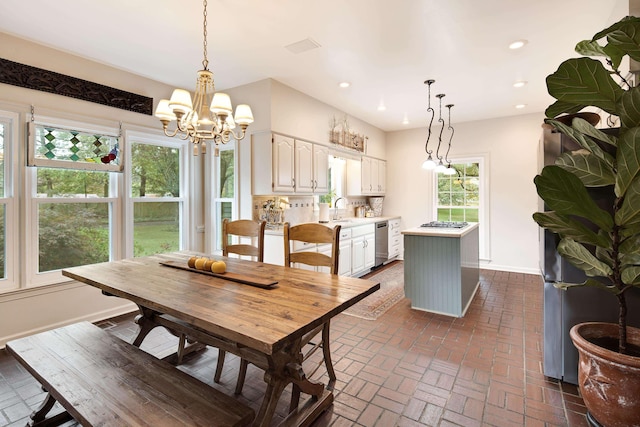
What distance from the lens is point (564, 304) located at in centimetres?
218

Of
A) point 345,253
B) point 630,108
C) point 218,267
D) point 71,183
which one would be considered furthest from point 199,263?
point 345,253

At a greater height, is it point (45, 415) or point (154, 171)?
point (154, 171)

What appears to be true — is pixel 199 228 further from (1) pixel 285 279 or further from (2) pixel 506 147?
(2) pixel 506 147

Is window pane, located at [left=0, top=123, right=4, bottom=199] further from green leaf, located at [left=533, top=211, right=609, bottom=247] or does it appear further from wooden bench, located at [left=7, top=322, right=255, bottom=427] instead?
green leaf, located at [left=533, top=211, right=609, bottom=247]

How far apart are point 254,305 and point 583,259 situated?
6.09ft

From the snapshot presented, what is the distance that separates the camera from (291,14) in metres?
2.52

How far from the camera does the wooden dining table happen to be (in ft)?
4.07

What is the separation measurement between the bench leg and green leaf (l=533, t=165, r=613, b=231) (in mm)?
3001

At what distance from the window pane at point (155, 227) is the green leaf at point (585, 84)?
4199 mm

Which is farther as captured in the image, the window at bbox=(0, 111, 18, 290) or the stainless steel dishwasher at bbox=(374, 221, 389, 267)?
the stainless steel dishwasher at bbox=(374, 221, 389, 267)

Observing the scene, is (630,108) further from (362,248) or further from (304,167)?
(362,248)

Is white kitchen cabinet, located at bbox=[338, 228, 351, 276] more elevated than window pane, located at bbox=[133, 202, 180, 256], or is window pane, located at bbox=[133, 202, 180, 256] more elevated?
window pane, located at bbox=[133, 202, 180, 256]

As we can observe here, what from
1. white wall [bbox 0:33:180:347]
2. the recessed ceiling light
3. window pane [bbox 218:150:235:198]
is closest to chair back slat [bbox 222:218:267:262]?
window pane [bbox 218:150:235:198]

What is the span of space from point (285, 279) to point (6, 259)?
2.83 metres
